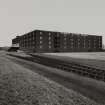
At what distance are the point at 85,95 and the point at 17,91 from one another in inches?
192

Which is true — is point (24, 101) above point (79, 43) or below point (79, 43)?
below

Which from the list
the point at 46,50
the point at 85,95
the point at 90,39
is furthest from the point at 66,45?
the point at 85,95

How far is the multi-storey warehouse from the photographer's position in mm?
67688

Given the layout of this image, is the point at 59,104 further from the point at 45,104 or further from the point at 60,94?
the point at 60,94

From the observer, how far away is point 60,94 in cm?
758

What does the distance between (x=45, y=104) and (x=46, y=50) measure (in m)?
62.9

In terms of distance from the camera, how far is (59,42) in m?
74.6

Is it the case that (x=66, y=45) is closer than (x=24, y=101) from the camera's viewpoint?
No

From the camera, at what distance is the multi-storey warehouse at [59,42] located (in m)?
67.7

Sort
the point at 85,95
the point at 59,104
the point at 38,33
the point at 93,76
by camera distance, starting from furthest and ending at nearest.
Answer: the point at 38,33 → the point at 93,76 → the point at 85,95 → the point at 59,104

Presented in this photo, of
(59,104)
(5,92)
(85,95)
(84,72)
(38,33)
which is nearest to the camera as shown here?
(59,104)

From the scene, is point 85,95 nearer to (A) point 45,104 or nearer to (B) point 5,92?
(A) point 45,104

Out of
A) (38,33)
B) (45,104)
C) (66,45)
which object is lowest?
(45,104)

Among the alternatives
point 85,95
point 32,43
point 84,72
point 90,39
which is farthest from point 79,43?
point 85,95
